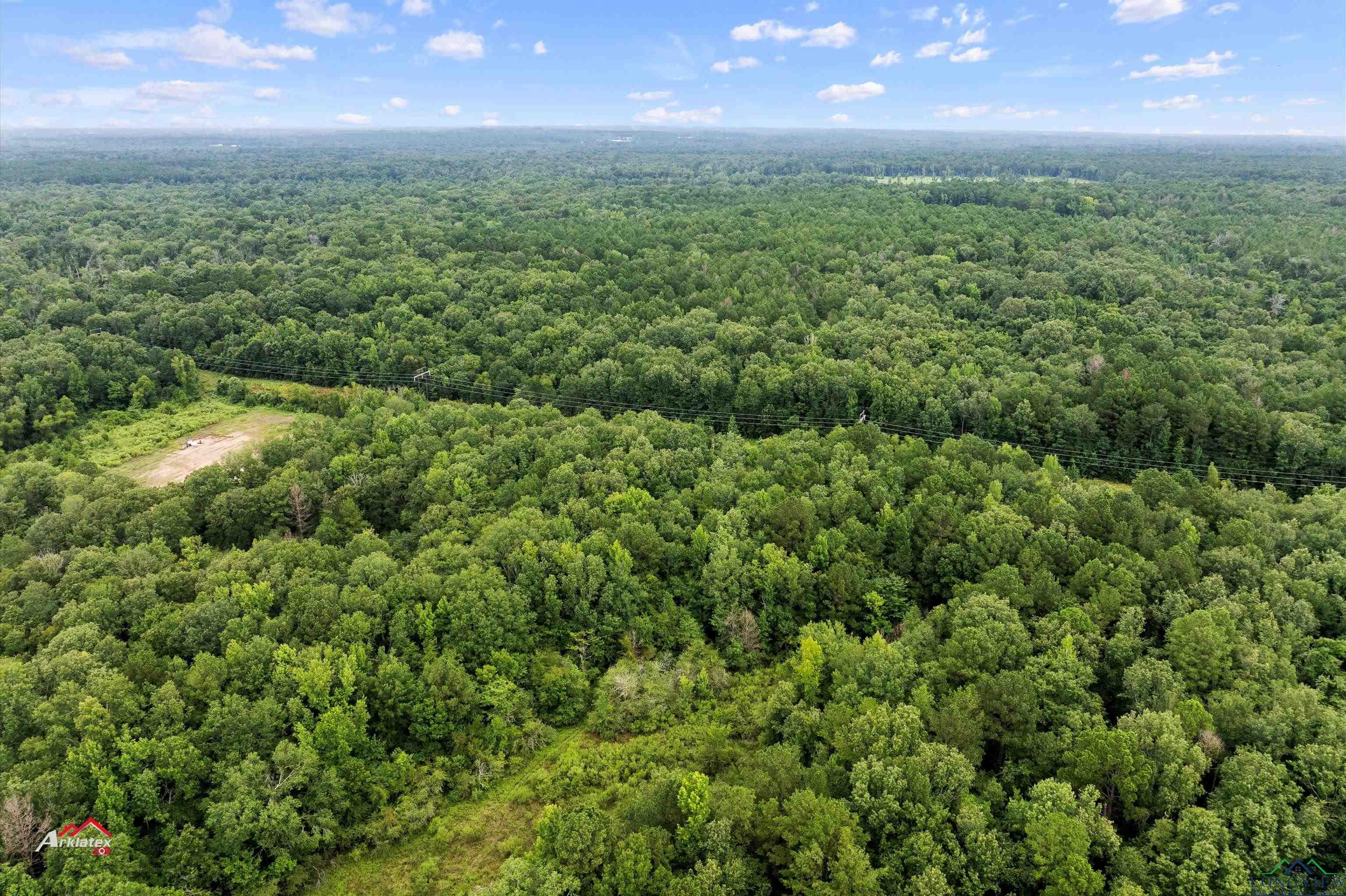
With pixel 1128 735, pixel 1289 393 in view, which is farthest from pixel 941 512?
pixel 1289 393

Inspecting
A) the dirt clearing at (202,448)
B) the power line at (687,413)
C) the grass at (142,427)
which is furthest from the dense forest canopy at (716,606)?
the dirt clearing at (202,448)

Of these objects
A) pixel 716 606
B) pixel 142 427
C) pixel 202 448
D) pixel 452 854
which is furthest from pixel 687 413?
pixel 142 427

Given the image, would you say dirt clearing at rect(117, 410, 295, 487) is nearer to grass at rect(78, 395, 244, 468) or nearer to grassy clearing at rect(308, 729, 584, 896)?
grass at rect(78, 395, 244, 468)
